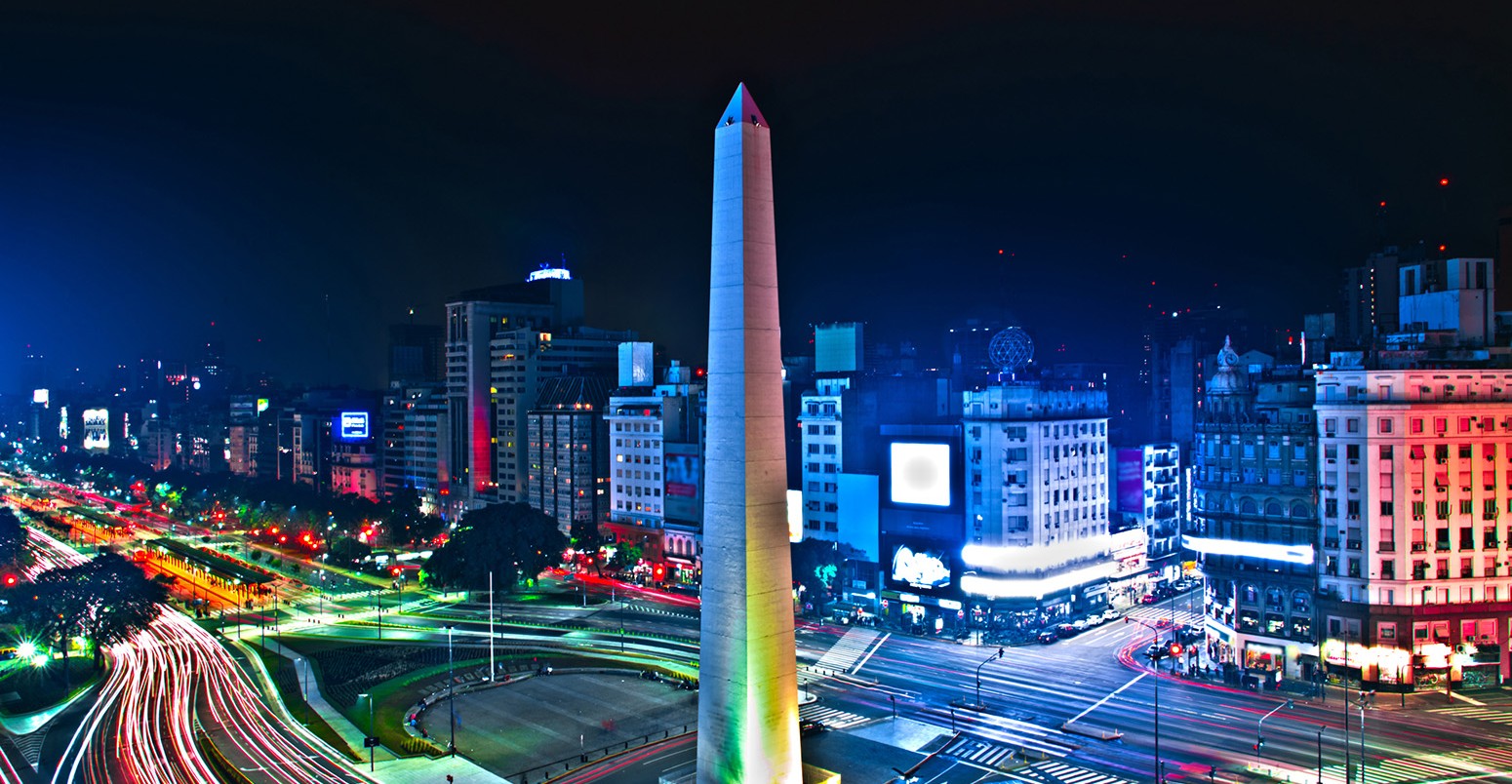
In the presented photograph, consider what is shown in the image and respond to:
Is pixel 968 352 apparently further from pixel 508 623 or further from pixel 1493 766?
pixel 1493 766

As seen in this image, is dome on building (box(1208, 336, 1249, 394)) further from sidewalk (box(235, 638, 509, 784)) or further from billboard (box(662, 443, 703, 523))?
sidewalk (box(235, 638, 509, 784))

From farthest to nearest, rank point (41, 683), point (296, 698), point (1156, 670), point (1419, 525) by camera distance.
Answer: point (41, 683), point (1419, 525), point (296, 698), point (1156, 670)

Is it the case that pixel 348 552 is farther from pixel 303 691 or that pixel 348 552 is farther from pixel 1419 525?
pixel 1419 525

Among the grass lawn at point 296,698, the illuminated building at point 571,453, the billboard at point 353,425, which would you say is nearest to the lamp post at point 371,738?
the grass lawn at point 296,698

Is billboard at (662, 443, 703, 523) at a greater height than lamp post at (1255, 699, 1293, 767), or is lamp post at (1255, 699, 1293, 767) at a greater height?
billboard at (662, 443, 703, 523)

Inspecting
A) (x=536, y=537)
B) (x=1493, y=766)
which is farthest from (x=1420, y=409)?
(x=536, y=537)

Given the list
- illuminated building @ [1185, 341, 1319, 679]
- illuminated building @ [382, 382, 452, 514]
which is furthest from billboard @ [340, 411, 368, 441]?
illuminated building @ [1185, 341, 1319, 679]

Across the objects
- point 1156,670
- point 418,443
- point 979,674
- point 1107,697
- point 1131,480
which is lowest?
point 979,674

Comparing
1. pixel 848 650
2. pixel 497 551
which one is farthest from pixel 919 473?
pixel 497 551
